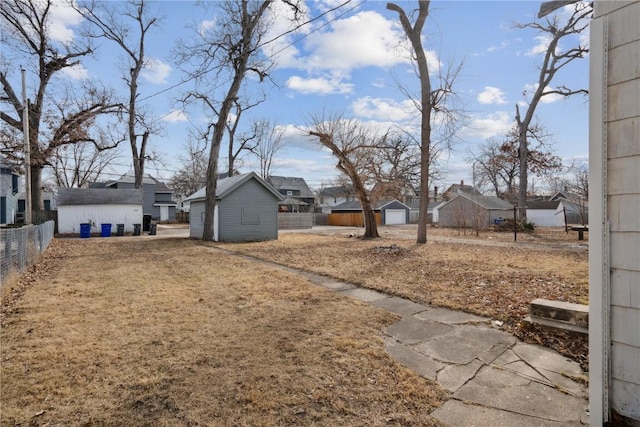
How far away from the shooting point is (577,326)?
3.66m

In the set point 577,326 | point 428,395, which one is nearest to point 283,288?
point 428,395

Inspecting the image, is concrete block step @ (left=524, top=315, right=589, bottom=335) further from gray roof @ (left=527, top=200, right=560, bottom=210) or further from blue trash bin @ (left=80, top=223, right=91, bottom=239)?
gray roof @ (left=527, top=200, right=560, bottom=210)

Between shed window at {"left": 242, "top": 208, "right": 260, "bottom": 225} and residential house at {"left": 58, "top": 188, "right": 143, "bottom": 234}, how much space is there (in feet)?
33.1

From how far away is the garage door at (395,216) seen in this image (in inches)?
1628

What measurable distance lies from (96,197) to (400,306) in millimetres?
23675

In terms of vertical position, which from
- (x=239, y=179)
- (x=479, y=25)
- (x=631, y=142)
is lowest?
(x=631, y=142)

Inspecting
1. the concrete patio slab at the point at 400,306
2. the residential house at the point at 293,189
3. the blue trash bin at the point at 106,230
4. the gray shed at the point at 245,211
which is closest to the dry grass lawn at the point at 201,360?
the concrete patio slab at the point at 400,306

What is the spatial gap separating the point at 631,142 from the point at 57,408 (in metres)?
4.24

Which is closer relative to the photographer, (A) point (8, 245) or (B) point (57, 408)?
(B) point (57, 408)

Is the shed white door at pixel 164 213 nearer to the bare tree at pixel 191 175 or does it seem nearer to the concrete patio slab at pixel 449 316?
the bare tree at pixel 191 175

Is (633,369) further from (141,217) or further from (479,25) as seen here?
(141,217)

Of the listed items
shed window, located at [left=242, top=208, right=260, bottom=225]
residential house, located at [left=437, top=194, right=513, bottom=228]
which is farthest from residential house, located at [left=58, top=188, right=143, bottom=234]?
residential house, located at [left=437, top=194, right=513, bottom=228]

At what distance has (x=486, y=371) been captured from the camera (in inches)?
119

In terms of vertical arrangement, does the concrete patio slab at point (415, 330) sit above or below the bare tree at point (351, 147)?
below
